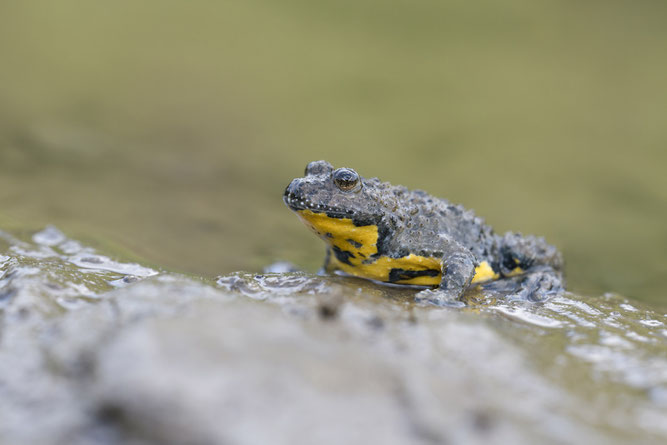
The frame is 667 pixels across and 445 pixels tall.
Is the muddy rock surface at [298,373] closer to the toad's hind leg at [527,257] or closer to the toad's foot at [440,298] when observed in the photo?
the toad's foot at [440,298]

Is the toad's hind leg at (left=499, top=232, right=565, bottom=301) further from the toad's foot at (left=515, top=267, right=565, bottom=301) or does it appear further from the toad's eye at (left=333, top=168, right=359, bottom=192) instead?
the toad's eye at (left=333, top=168, right=359, bottom=192)

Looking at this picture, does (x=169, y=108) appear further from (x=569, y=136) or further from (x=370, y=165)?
(x=569, y=136)

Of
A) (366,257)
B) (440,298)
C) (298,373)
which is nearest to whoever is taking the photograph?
(298,373)

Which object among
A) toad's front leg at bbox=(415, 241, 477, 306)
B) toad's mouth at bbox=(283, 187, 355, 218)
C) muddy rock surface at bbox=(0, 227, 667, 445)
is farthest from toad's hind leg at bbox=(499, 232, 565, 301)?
toad's mouth at bbox=(283, 187, 355, 218)

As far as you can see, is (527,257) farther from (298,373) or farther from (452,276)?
(298,373)

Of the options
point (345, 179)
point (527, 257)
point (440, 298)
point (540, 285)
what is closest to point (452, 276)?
point (440, 298)

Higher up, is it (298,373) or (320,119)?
(320,119)

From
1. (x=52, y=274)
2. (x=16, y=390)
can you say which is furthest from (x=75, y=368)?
(x=52, y=274)
